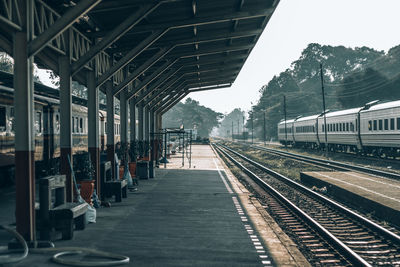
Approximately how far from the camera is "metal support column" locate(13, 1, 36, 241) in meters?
7.43

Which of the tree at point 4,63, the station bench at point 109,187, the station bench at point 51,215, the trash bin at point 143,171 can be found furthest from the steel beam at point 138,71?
the tree at point 4,63

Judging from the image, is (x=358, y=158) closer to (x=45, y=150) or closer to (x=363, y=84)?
(x=45, y=150)

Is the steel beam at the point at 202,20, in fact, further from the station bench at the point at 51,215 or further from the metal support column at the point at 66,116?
the station bench at the point at 51,215

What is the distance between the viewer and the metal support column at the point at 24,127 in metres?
7.43

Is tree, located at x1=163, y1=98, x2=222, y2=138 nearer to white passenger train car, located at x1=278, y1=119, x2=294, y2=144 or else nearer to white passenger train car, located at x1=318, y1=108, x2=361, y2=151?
white passenger train car, located at x1=278, y1=119, x2=294, y2=144

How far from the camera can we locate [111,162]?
14.6 metres

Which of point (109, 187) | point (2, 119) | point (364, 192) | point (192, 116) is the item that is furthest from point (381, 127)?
point (192, 116)

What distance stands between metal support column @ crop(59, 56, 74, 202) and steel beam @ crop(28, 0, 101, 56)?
255 centimetres

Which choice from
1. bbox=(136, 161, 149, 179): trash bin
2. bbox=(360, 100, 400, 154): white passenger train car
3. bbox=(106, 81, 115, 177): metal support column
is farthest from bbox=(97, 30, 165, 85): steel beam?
bbox=(360, 100, 400, 154): white passenger train car

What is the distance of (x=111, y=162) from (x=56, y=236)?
6425mm

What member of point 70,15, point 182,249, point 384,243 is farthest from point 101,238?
point 384,243

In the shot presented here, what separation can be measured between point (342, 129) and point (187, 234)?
1114 inches

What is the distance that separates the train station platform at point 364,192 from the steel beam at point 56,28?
8.28m

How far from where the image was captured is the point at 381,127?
Answer: 26.2 meters
